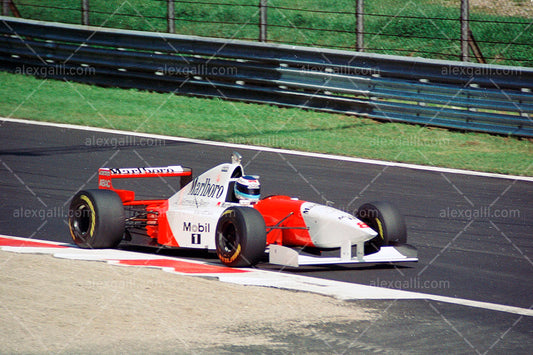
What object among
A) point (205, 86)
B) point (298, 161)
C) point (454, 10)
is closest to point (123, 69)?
point (205, 86)

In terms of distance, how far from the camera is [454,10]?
63.3ft

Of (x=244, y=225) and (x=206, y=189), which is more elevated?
(x=206, y=189)

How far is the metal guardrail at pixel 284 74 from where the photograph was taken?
14.3 meters

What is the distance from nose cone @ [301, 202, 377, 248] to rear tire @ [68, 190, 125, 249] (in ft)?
6.01

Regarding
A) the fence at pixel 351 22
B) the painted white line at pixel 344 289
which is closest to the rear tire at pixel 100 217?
the painted white line at pixel 344 289

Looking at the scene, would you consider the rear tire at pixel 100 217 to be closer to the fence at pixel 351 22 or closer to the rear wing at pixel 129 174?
the rear wing at pixel 129 174

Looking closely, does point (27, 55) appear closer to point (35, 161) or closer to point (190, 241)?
point (35, 161)

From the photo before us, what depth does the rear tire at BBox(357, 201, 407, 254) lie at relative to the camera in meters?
8.20

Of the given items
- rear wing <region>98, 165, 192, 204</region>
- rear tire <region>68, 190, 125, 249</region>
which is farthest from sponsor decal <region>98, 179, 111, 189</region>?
rear tire <region>68, 190, 125, 249</region>

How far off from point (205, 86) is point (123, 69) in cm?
191

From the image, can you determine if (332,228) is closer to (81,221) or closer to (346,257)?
(346,257)

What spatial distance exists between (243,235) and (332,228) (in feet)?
2.77

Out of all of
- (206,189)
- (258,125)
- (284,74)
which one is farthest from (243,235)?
(284,74)

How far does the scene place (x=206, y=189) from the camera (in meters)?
8.48
